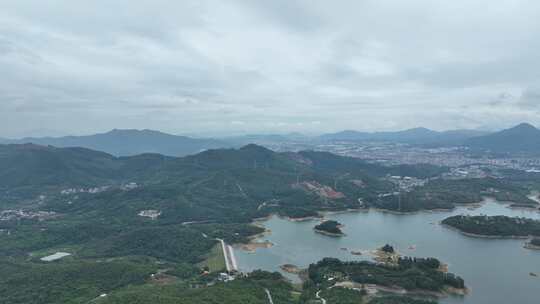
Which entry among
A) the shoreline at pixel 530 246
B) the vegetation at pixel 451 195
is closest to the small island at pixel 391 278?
the shoreline at pixel 530 246

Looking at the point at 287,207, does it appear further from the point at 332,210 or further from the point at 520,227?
the point at 520,227

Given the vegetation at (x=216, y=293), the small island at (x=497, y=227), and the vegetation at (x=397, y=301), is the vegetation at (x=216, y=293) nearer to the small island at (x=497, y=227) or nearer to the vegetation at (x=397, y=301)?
the vegetation at (x=397, y=301)

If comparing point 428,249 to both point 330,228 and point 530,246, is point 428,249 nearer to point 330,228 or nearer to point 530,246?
point 530,246

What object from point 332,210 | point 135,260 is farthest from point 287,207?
point 135,260

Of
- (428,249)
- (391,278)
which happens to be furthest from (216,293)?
(428,249)

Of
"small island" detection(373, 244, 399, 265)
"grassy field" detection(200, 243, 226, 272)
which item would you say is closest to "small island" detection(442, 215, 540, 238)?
"small island" detection(373, 244, 399, 265)
